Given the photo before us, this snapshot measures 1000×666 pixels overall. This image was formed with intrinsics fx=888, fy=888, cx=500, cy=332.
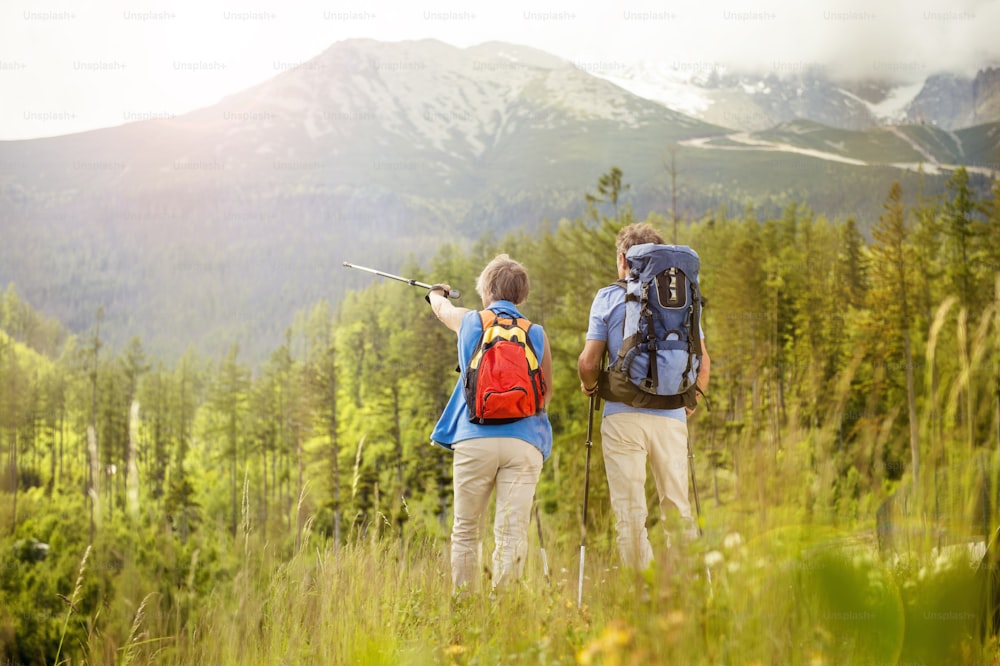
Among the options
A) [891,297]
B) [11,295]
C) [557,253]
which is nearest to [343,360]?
[557,253]

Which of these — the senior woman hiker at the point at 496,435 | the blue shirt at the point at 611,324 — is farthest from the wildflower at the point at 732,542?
the blue shirt at the point at 611,324

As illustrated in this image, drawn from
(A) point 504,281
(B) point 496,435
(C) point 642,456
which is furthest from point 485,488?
(A) point 504,281

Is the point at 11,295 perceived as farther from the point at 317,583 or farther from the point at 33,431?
the point at 317,583

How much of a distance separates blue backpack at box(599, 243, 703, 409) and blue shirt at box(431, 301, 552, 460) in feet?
1.18

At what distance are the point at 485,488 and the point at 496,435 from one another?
0.26 metres

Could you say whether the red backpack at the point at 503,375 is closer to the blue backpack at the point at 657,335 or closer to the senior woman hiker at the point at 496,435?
the senior woman hiker at the point at 496,435

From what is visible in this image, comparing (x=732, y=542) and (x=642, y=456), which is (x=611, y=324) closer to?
(x=642, y=456)

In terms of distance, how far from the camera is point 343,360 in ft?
234

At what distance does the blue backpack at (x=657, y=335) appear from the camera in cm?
423

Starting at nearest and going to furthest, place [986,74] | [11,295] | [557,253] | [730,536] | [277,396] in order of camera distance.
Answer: [730,536], [557,253], [277,396], [11,295], [986,74]

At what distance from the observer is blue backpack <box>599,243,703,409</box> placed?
167 inches

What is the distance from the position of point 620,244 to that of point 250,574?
7.77ft

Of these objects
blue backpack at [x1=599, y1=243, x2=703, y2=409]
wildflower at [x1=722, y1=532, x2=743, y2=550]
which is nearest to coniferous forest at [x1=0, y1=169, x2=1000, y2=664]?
wildflower at [x1=722, y1=532, x2=743, y2=550]

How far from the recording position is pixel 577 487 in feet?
45.0
